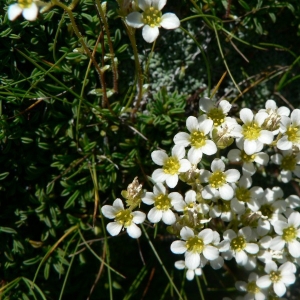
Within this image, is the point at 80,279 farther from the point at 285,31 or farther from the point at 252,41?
the point at 285,31

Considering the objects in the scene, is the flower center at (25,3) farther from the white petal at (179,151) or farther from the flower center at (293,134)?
the flower center at (293,134)

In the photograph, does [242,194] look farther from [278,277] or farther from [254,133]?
[278,277]

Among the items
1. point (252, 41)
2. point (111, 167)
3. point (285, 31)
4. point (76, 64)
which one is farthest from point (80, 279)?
point (285, 31)

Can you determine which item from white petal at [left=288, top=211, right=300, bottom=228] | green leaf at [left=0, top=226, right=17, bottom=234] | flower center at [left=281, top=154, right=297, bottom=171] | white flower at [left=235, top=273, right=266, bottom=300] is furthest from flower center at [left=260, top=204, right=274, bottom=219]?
green leaf at [left=0, top=226, right=17, bottom=234]

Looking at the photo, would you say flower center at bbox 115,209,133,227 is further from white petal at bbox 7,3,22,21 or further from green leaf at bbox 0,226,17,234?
white petal at bbox 7,3,22,21

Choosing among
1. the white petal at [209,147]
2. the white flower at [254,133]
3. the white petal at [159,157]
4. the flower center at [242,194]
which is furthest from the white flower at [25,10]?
the flower center at [242,194]

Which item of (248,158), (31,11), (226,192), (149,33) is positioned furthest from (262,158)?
(31,11)

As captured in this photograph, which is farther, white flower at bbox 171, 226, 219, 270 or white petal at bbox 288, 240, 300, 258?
white petal at bbox 288, 240, 300, 258
